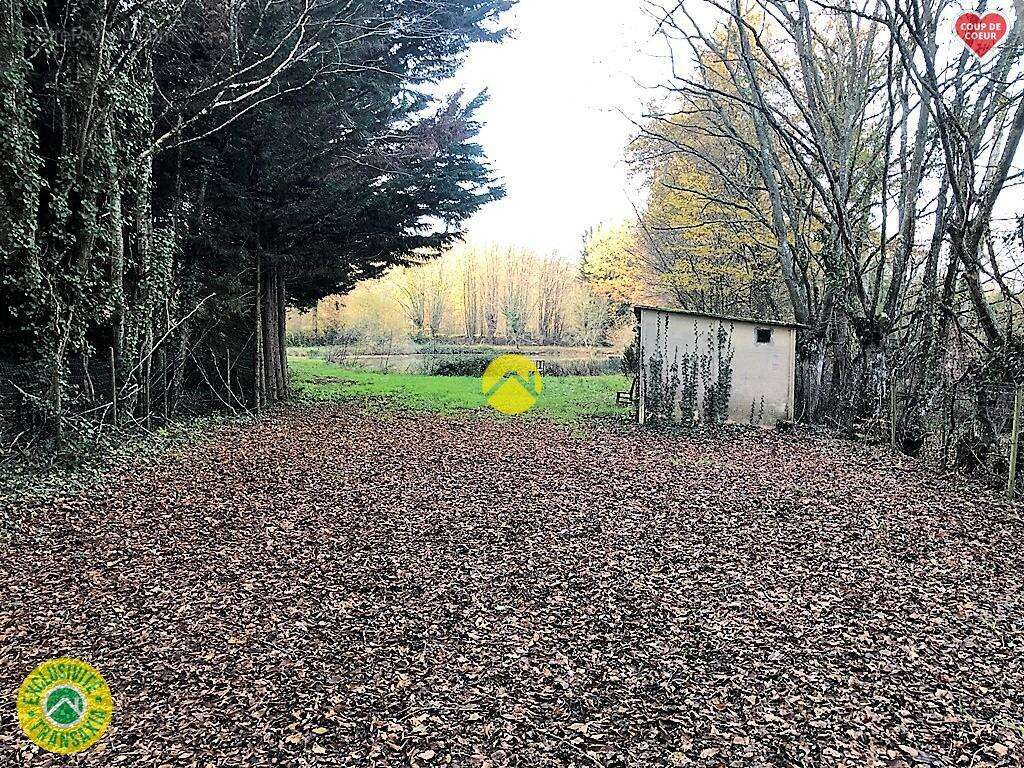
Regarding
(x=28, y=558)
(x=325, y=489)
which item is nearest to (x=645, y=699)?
(x=28, y=558)

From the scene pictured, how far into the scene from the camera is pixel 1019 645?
3.69m

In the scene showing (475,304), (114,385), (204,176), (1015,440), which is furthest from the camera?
(475,304)

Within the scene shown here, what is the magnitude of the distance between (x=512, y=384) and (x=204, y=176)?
11.8m

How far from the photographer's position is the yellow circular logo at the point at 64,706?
2.82 metres

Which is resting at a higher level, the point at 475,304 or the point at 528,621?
the point at 475,304

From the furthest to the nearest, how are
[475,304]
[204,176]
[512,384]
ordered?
[475,304] → [512,384] → [204,176]

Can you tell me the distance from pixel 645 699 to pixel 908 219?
10143 mm

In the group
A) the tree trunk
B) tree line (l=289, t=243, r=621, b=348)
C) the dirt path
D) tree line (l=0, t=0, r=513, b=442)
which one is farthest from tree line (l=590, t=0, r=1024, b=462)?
tree line (l=289, t=243, r=621, b=348)

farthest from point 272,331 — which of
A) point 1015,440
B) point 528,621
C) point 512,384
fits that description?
point 1015,440

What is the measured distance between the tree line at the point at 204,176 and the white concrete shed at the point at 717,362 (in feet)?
18.6

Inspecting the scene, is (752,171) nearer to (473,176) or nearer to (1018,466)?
(473,176)

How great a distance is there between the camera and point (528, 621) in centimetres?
407

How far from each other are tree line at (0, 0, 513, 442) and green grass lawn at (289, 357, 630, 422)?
9.94 feet

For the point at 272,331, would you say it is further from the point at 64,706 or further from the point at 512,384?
the point at 64,706
